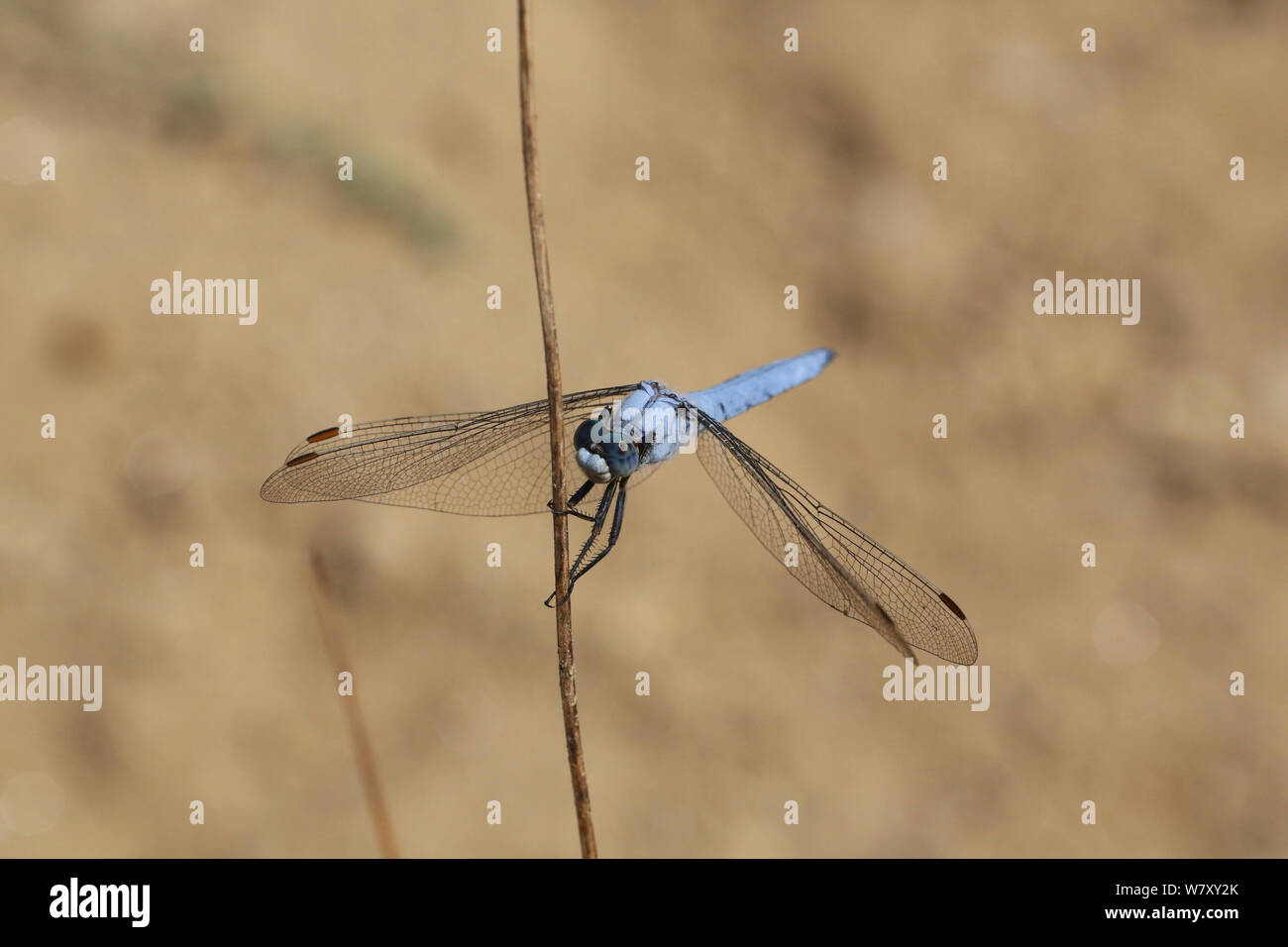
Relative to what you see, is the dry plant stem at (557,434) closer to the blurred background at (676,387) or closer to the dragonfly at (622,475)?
the dragonfly at (622,475)

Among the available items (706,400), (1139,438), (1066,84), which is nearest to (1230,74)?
(1066,84)

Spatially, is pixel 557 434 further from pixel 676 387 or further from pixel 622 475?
pixel 676 387

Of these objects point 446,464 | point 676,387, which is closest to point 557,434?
point 446,464

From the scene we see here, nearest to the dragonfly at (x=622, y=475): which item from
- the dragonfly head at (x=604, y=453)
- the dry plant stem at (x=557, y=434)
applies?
the dragonfly head at (x=604, y=453)

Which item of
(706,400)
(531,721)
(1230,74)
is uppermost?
(1230,74)

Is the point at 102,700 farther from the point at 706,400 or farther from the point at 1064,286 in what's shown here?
the point at 1064,286

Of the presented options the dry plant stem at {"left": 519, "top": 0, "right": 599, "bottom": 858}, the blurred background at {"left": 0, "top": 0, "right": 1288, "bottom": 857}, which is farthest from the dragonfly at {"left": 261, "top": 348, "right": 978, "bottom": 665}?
the blurred background at {"left": 0, "top": 0, "right": 1288, "bottom": 857}
